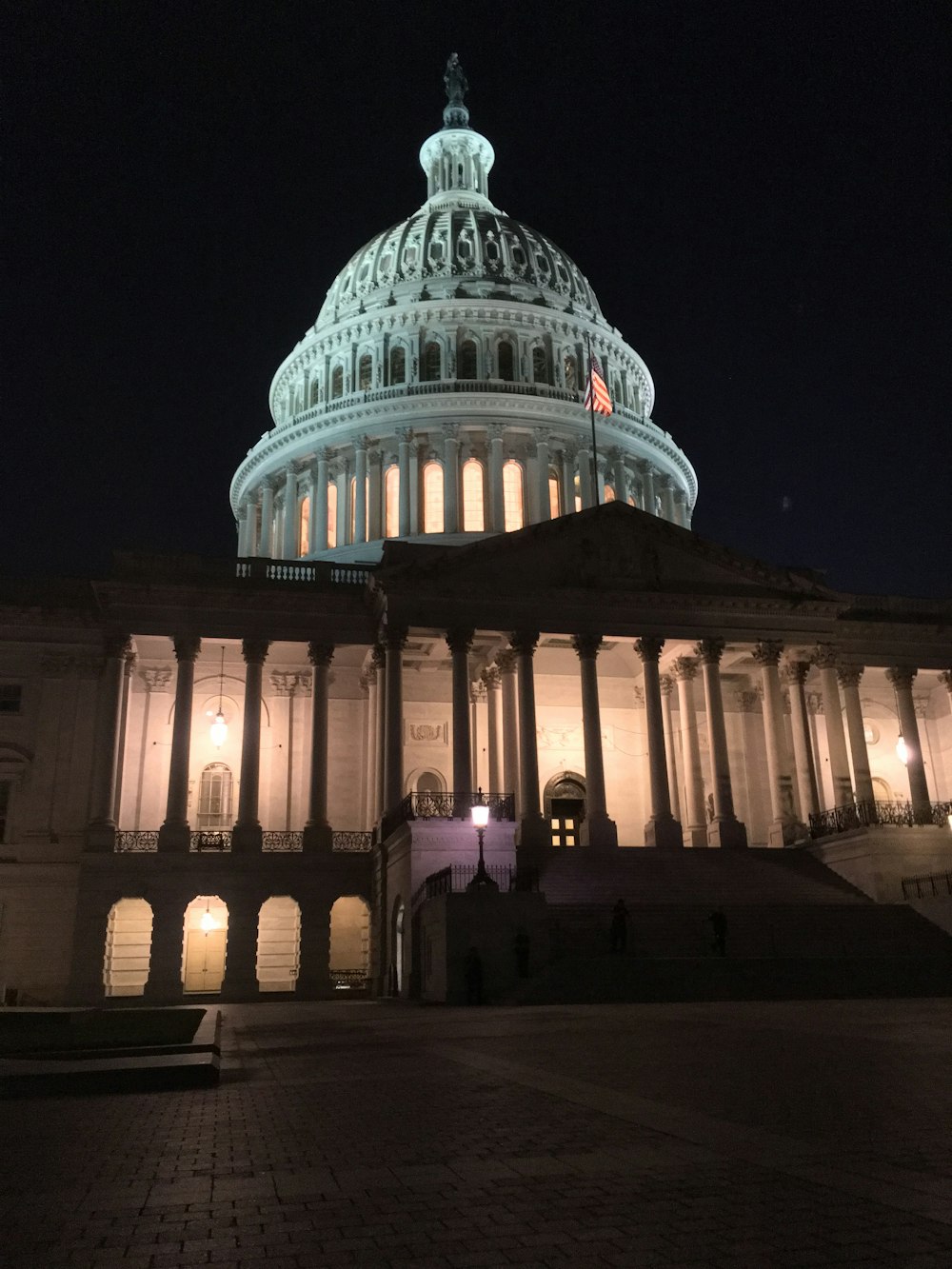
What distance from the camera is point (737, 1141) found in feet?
26.7

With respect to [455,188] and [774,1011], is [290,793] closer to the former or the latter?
[774,1011]

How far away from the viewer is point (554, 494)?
6506 centimetres

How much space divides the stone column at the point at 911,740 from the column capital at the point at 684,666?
9.28m

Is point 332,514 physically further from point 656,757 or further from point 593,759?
point 656,757

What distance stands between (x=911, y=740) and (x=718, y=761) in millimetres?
9853

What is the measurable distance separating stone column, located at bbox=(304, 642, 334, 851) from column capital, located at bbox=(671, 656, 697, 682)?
1502 centimetres

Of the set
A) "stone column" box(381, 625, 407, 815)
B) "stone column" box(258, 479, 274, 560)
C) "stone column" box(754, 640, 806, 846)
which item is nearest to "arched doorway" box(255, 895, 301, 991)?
"stone column" box(381, 625, 407, 815)

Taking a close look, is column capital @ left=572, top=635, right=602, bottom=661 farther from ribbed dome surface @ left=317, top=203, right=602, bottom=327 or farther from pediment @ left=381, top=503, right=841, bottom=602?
ribbed dome surface @ left=317, top=203, right=602, bottom=327

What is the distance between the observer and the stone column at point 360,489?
208 ft

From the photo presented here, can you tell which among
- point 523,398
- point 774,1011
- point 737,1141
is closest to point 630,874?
point 774,1011

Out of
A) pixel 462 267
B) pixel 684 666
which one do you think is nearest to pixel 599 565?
pixel 684 666

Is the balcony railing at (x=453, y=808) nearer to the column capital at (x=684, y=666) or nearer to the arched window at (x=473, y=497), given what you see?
the column capital at (x=684, y=666)

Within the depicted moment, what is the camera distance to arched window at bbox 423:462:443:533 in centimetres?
6325

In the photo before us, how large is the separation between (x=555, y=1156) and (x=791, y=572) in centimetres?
4289
